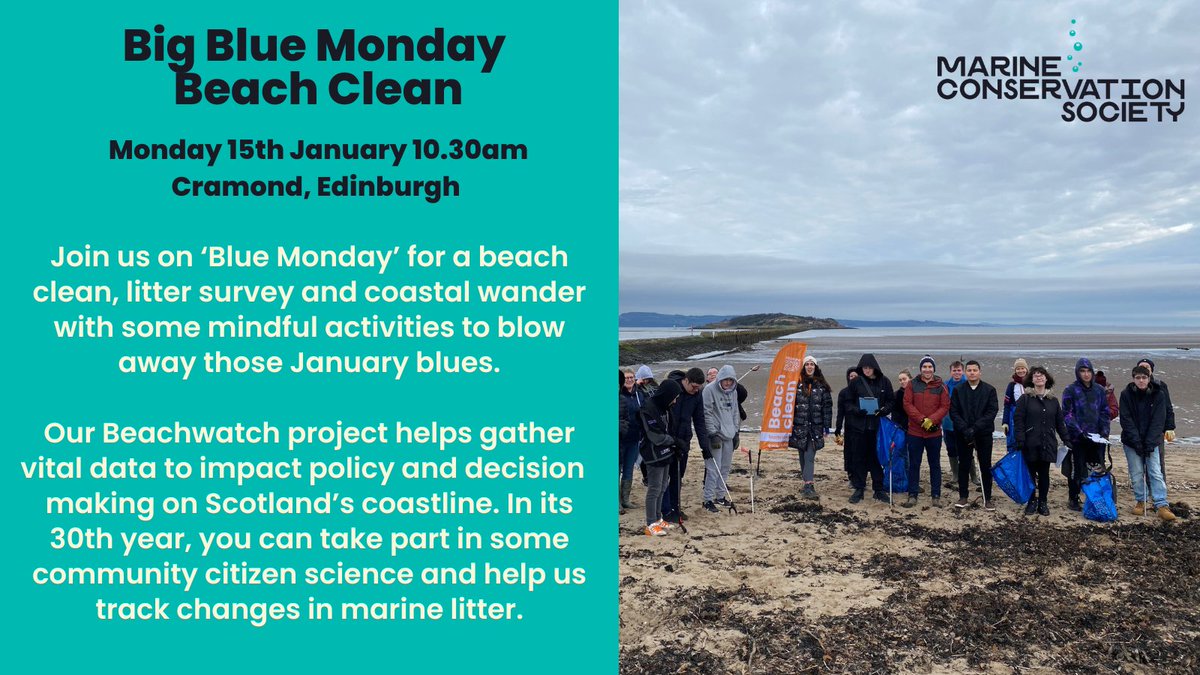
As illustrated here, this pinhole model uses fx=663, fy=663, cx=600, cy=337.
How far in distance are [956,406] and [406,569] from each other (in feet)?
23.6

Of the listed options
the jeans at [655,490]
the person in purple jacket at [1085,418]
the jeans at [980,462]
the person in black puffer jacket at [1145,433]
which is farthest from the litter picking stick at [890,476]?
the jeans at [655,490]

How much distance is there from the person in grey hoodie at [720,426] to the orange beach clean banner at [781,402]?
58 centimetres

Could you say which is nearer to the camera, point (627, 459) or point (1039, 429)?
point (1039, 429)

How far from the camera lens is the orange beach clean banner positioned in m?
8.49

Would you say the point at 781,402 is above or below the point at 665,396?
below

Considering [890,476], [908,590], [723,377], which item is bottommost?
[908,590]

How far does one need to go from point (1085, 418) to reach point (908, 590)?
148 inches

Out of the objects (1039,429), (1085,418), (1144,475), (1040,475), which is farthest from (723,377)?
(1144,475)

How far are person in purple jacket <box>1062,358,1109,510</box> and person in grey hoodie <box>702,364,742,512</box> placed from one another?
12.3ft

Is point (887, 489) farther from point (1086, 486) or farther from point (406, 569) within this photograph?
point (406, 569)

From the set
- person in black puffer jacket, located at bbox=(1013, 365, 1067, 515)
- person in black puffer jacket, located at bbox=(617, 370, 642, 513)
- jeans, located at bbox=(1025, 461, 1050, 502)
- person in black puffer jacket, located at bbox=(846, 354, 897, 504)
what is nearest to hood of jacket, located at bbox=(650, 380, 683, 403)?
person in black puffer jacket, located at bbox=(617, 370, 642, 513)

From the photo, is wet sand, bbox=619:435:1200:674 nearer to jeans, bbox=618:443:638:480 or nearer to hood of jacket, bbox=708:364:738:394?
jeans, bbox=618:443:638:480

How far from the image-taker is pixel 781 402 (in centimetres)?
859

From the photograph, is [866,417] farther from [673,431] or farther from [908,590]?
[908,590]
